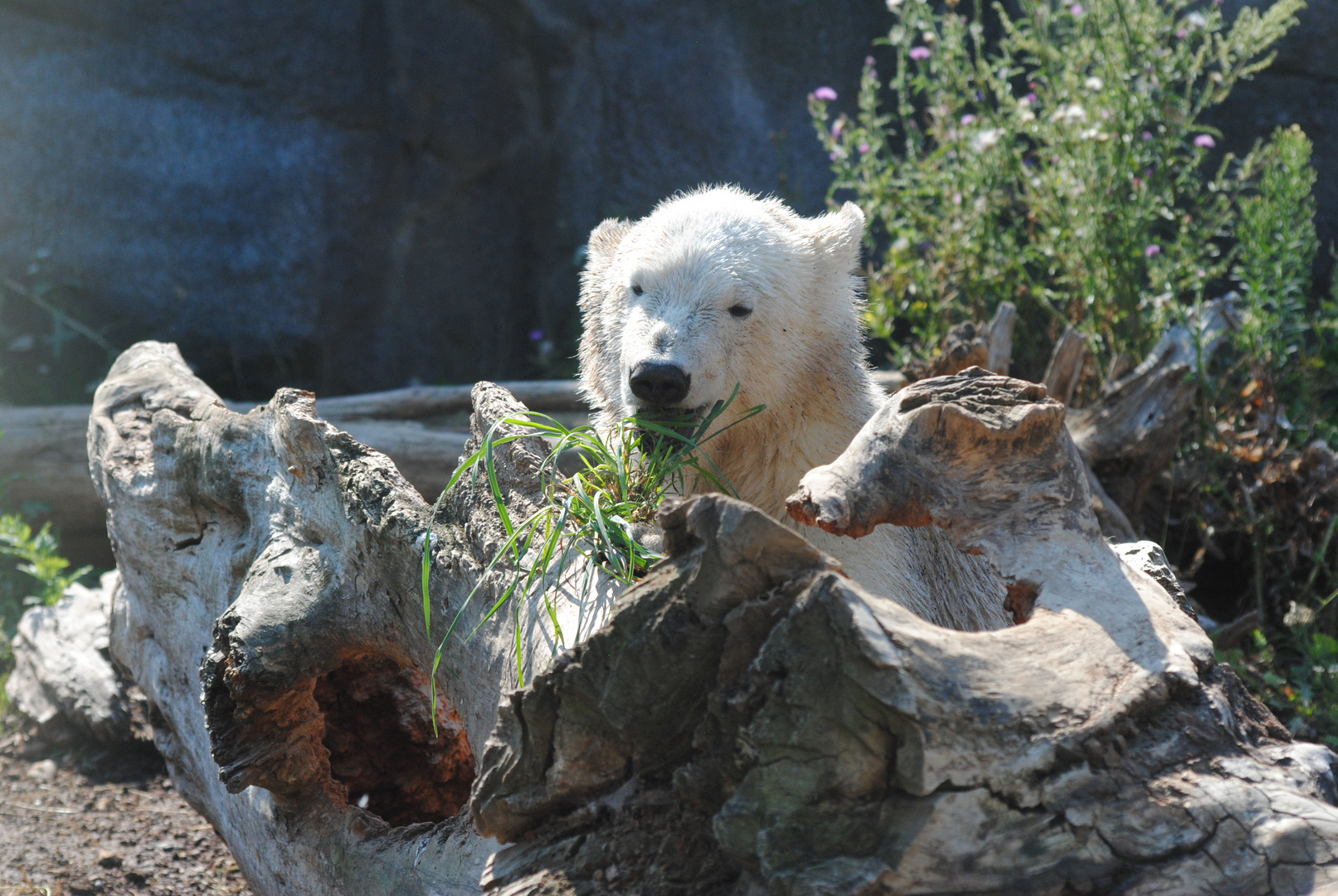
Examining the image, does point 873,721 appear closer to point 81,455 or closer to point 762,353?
point 762,353

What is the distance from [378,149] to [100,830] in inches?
223

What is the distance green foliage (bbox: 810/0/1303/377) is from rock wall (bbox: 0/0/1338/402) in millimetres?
1885

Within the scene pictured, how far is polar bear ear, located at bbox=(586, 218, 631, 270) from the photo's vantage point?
11.7 feet

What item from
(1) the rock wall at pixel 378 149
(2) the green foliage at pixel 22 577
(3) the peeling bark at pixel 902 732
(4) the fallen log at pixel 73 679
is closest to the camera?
(3) the peeling bark at pixel 902 732

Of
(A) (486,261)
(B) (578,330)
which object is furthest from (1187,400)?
(A) (486,261)

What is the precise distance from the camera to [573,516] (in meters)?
2.22

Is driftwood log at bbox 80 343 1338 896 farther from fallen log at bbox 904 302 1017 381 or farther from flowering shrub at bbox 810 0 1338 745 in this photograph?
flowering shrub at bbox 810 0 1338 745

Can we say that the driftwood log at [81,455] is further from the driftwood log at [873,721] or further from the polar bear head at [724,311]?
the driftwood log at [873,721]

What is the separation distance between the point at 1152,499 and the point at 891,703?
4058mm

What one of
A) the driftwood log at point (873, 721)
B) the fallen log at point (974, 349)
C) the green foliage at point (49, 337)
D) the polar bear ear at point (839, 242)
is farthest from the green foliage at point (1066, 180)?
the green foliage at point (49, 337)

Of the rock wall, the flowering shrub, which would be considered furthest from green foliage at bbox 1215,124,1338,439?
the rock wall

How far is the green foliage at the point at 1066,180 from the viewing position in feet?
15.9

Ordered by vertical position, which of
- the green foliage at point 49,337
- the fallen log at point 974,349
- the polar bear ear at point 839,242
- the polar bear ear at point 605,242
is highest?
the green foliage at point 49,337

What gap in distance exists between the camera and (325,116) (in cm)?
780
